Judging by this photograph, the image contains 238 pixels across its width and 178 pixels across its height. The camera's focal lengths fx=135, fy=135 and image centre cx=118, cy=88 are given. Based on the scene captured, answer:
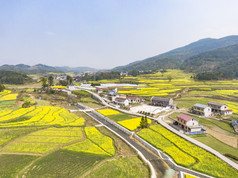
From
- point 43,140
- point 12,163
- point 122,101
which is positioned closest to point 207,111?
point 122,101

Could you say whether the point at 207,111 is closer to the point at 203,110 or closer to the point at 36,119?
the point at 203,110

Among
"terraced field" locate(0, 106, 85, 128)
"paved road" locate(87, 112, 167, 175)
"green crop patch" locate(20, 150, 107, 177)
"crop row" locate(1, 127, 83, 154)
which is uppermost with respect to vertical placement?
"terraced field" locate(0, 106, 85, 128)

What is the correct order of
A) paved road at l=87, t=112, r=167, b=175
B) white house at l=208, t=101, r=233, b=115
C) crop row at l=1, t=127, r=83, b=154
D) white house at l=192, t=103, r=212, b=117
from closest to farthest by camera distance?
paved road at l=87, t=112, r=167, b=175
crop row at l=1, t=127, r=83, b=154
white house at l=192, t=103, r=212, b=117
white house at l=208, t=101, r=233, b=115

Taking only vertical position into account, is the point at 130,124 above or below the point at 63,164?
above

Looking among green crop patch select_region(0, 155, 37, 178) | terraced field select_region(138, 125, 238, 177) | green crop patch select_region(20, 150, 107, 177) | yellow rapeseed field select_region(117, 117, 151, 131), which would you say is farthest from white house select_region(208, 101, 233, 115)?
green crop patch select_region(0, 155, 37, 178)

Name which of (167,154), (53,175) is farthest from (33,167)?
(167,154)

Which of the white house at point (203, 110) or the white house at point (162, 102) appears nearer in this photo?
the white house at point (203, 110)

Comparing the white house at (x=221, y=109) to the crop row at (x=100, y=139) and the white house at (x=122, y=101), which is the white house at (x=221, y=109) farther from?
the crop row at (x=100, y=139)

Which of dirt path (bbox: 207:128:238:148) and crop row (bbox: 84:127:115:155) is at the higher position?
dirt path (bbox: 207:128:238:148)

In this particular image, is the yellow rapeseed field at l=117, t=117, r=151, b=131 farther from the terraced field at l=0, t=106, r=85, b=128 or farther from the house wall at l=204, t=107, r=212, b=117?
the house wall at l=204, t=107, r=212, b=117

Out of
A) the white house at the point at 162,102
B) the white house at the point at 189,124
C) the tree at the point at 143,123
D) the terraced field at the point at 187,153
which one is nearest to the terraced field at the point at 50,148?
the terraced field at the point at 187,153

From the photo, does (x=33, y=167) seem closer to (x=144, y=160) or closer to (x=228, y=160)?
(x=144, y=160)
